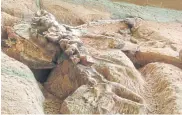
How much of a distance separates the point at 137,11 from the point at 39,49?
128cm

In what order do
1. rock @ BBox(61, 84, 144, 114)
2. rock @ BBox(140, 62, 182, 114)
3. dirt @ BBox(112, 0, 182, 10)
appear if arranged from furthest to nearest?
dirt @ BBox(112, 0, 182, 10) < rock @ BBox(140, 62, 182, 114) < rock @ BBox(61, 84, 144, 114)

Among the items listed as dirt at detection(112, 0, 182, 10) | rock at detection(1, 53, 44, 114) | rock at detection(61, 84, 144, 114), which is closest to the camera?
rock at detection(1, 53, 44, 114)

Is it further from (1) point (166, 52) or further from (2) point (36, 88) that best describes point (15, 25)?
(1) point (166, 52)

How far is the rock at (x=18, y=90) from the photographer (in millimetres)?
2133

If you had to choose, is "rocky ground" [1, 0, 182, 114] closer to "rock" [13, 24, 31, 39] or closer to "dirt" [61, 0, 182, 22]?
"rock" [13, 24, 31, 39]

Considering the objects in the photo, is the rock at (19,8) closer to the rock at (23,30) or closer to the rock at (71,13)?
the rock at (71,13)

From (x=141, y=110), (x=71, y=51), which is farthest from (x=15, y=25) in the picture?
(x=141, y=110)

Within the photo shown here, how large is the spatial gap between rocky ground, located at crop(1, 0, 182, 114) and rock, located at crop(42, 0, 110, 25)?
0.04 m

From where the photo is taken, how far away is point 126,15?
3631mm

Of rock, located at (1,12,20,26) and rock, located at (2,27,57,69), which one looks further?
rock, located at (1,12,20,26)

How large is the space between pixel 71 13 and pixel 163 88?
1123 mm

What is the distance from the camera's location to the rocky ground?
7.54 ft

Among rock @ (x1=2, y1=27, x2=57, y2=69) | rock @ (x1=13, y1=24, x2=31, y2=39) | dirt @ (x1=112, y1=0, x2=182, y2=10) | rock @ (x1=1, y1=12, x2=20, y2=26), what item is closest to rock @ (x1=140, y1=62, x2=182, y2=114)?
rock @ (x1=2, y1=27, x2=57, y2=69)

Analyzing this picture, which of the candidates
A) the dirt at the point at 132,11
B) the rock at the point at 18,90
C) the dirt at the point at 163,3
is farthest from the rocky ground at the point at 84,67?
the dirt at the point at 163,3
